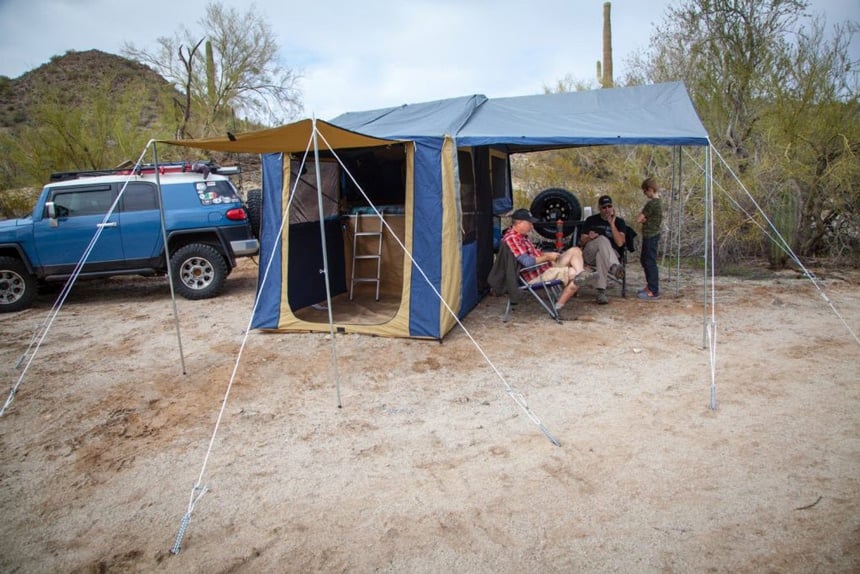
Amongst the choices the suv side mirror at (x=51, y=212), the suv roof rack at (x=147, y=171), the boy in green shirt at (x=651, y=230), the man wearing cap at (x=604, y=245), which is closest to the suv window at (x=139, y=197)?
the suv roof rack at (x=147, y=171)

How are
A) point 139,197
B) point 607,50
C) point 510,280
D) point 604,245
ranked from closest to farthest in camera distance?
point 510,280, point 604,245, point 139,197, point 607,50

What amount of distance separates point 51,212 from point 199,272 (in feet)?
6.01

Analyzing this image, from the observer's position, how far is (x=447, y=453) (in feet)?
10.5

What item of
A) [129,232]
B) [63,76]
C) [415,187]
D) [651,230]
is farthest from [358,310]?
[63,76]

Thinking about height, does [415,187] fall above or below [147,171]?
below

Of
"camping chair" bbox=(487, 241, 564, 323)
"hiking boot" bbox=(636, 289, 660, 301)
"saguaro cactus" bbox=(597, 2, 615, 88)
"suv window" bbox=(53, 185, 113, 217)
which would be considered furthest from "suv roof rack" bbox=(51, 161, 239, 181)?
"saguaro cactus" bbox=(597, 2, 615, 88)

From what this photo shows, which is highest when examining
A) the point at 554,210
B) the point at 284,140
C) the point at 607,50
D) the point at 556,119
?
the point at 607,50

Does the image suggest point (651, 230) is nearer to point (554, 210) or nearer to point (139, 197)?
point (554, 210)

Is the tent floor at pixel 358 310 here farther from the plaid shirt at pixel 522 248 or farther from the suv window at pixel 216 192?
the suv window at pixel 216 192

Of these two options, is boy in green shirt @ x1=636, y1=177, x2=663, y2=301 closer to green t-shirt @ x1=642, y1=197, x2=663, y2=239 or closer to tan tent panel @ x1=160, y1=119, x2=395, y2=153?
green t-shirt @ x1=642, y1=197, x2=663, y2=239

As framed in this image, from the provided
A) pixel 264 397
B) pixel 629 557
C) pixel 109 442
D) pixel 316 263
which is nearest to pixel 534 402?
pixel 629 557

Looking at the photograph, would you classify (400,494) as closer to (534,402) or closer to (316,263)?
(534,402)

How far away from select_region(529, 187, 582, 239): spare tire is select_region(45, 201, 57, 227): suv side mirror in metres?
6.14

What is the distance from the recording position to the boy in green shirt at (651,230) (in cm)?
622
